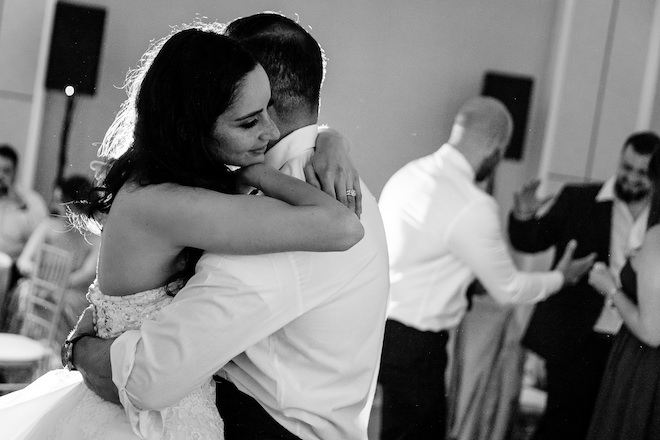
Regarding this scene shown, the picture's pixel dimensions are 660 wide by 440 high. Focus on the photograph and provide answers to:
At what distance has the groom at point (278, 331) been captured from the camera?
1259mm

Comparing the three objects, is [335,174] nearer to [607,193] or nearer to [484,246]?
[484,246]

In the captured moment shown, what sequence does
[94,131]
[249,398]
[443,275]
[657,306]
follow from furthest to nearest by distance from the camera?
[94,131] < [443,275] < [657,306] < [249,398]

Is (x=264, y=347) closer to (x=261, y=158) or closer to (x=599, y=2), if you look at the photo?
(x=261, y=158)

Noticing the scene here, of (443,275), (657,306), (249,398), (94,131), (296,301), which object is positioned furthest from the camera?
(94,131)

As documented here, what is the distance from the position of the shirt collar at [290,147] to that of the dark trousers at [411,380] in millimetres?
1742

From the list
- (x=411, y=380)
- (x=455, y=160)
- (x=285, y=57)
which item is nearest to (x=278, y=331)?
(x=285, y=57)

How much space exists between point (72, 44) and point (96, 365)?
2.76 meters

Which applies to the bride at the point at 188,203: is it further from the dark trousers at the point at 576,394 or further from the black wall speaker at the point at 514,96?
the black wall speaker at the point at 514,96

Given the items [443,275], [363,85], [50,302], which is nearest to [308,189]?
[443,275]

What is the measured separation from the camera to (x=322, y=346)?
1412 millimetres

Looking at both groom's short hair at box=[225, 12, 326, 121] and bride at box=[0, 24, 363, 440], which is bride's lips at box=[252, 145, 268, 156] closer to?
bride at box=[0, 24, 363, 440]

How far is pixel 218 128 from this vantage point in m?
1.39

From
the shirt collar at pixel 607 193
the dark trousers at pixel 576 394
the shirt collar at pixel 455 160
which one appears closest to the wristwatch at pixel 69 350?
the shirt collar at pixel 455 160

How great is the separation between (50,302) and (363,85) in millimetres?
1744
